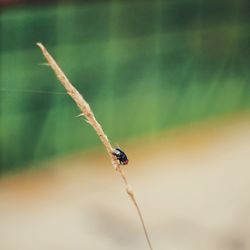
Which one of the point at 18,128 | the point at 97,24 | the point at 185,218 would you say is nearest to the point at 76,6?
the point at 97,24

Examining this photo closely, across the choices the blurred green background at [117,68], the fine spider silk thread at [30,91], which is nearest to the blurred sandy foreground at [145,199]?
the blurred green background at [117,68]

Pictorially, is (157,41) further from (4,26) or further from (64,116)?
(4,26)

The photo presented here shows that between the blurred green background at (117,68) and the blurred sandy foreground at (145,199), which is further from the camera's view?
the blurred green background at (117,68)

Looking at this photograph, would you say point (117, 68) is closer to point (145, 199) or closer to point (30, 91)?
point (30, 91)

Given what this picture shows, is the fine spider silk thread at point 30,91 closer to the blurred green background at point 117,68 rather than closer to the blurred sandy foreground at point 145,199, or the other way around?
the blurred green background at point 117,68

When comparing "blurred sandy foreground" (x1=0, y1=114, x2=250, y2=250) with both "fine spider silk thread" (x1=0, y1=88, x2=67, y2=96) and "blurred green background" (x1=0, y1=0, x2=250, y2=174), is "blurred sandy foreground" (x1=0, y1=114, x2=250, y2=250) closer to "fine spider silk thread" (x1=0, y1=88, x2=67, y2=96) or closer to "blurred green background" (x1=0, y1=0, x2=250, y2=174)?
"blurred green background" (x1=0, y1=0, x2=250, y2=174)

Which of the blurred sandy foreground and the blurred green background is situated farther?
the blurred green background

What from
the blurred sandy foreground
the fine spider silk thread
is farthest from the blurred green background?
the blurred sandy foreground
